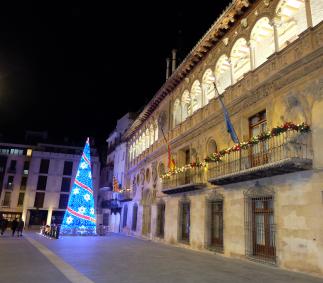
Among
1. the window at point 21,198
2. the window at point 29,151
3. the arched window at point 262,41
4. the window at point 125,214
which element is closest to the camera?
the arched window at point 262,41

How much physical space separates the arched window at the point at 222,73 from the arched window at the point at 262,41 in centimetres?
218

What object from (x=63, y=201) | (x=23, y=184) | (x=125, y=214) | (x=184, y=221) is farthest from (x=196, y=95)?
(x=23, y=184)

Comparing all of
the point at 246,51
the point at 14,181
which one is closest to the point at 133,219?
Result: the point at 246,51

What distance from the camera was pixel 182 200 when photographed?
1880 cm

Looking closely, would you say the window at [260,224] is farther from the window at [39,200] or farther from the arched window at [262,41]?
the window at [39,200]

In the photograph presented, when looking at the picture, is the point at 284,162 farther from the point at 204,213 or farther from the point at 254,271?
the point at 204,213

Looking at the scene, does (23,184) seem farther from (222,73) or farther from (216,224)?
(222,73)

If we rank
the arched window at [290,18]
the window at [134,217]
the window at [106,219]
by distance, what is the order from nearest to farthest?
the arched window at [290,18], the window at [134,217], the window at [106,219]

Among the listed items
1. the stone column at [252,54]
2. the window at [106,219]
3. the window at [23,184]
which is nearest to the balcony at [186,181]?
the stone column at [252,54]

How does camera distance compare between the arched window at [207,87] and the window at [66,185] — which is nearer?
the arched window at [207,87]

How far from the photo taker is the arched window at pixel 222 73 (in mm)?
16812

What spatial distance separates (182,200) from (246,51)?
9.51 m

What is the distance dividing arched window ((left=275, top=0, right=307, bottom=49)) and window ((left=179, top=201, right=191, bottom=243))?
10622 mm

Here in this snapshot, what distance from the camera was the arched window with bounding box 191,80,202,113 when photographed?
19445 millimetres
